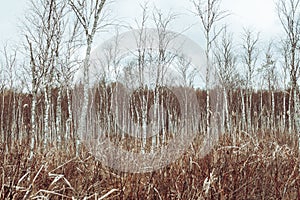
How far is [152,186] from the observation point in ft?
8.30

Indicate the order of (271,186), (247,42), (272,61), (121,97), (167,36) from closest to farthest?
(271,186), (167,36), (247,42), (272,61), (121,97)

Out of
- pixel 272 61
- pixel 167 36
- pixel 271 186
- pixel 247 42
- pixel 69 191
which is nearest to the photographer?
pixel 69 191

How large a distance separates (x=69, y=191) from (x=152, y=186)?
765 millimetres

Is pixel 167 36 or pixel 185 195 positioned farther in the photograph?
pixel 167 36

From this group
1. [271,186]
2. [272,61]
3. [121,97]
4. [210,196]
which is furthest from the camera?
[121,97]

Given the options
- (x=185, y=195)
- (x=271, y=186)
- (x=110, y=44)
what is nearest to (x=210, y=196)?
(x=185, y=195)

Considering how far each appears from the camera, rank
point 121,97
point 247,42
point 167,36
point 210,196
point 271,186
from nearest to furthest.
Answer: point 210,196, point 271,186, point 167,36, point 247,42, point 121,97

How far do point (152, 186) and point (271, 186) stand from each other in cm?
124

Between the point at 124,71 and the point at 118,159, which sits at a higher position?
the point at 124,71

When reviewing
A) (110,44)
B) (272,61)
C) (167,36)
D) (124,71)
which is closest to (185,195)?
(167,36)

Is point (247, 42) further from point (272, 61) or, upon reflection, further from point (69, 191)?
point (69, 191)

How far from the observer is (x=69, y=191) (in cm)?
271

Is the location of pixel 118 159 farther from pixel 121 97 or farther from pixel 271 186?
pixel 121 97

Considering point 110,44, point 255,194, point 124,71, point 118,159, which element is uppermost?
point 110,44
